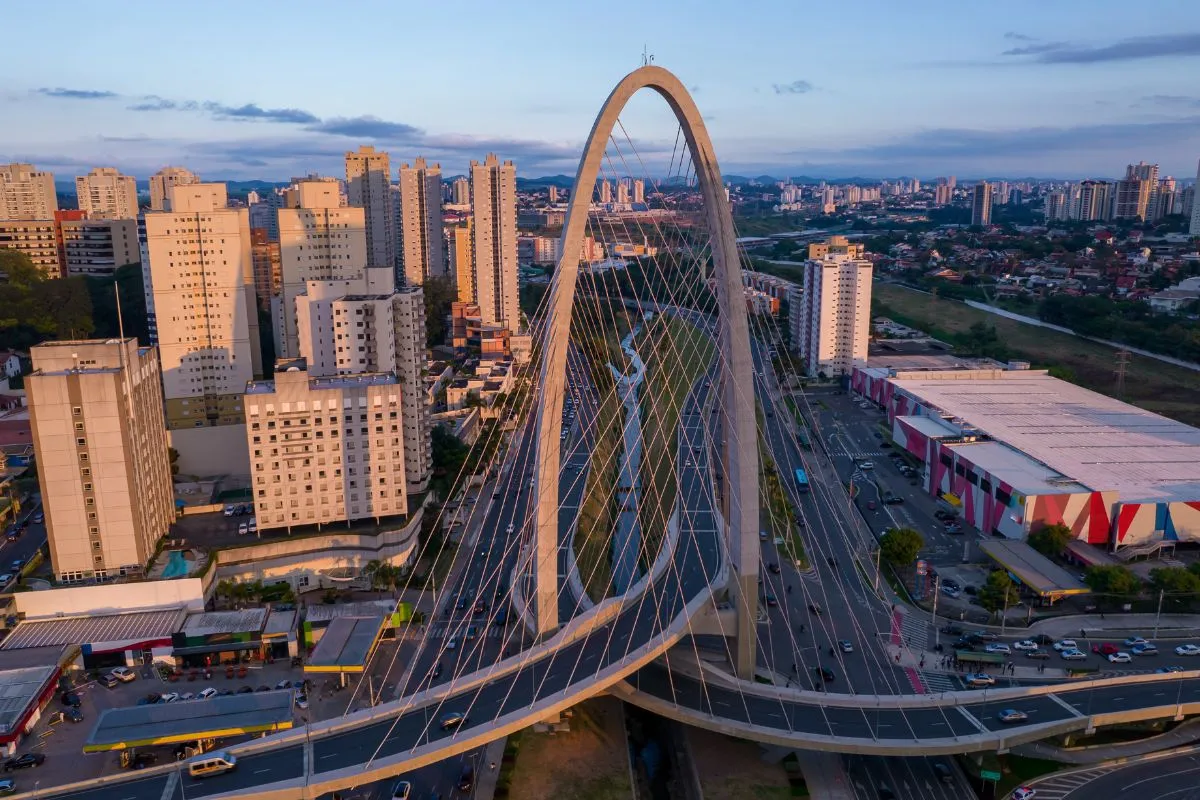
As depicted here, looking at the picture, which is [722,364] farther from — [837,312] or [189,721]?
[837,312]

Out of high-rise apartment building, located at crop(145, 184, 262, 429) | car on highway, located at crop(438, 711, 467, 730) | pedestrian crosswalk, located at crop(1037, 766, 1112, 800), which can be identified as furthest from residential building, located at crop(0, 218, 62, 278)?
pedestrian crosswalk, located at crop(1037, 766, 1112, 800)

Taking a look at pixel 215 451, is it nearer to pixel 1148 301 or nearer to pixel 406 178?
pixel 406 178

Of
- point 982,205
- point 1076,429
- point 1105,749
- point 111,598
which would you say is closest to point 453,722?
point 111,598

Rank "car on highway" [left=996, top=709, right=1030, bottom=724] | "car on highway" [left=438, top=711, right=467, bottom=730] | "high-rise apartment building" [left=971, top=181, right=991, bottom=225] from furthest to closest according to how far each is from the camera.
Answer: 1. "high-rise apartment building" [left=971, top=181, right=991, bottom=225]
2. "car on highway" [left=996, top=709, right=1030, bottom=724]
3. "car on highway" [left=438, top=711, right=467, bottom=730]

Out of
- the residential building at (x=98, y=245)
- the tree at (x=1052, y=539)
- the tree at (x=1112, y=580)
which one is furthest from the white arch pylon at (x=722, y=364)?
the residential building at (x=98, y=245)

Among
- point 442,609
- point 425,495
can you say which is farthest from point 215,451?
point 442,609

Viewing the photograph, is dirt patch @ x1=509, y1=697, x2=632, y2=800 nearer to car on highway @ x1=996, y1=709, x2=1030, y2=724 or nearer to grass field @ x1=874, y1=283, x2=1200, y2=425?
car on highway @ x1=996, y1=709, x2=1030, y2=724
